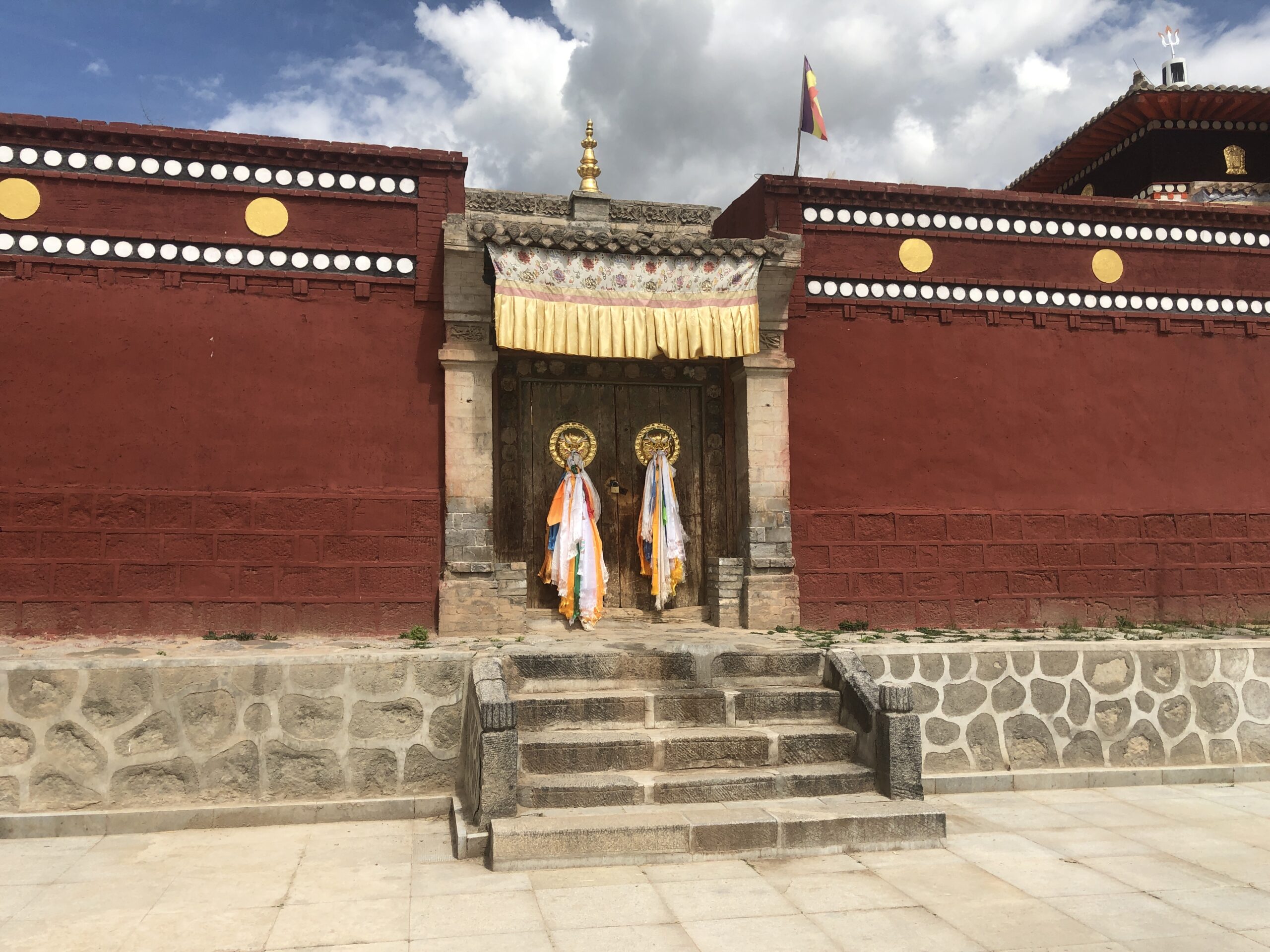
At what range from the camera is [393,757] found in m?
6.16

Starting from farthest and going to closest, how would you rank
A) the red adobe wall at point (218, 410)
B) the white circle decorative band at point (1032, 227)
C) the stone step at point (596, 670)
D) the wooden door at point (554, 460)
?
the white circle decorative band at point (1032, 227) → the wooden door at point (554, 460) → the red adobe wall at point (218, 410) → the stone step at point (596, 670)

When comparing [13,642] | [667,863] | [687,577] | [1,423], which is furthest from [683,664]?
[1,423]

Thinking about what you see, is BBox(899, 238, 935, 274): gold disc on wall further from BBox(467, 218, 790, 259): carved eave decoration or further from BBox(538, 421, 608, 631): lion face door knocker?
BBox(538, 421, 608, 631): lion face door knocker

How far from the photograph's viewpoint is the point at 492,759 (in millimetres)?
5293

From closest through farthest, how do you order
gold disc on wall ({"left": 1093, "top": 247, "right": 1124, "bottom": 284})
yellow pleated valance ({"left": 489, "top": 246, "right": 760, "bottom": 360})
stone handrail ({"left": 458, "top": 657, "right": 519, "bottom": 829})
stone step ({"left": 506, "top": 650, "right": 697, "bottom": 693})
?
stone handrail ({"left": 458, "top": 657, "right": 519, "bottom": 829}) < stone step ({"left": 506, "top": 650, "right": 697, "bottom": 693}) < yellow pleated valance ({"left": 489, "top": 246, "right": 760, "bottom": 360}) < gold disc on wall ({"left": 1093, "top": 247, "right": 1124, "bottom": 284})

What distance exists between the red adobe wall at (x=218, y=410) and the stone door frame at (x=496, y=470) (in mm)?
200

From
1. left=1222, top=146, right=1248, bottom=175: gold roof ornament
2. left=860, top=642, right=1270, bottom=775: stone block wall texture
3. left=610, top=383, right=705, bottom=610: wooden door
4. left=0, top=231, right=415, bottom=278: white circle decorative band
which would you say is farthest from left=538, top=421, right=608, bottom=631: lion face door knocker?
left=1222, top=146, right=1248, bottom=175: gold roof ornament

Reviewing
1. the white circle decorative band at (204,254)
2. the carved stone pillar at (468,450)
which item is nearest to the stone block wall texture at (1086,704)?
the carved stone pillar at (468,450)

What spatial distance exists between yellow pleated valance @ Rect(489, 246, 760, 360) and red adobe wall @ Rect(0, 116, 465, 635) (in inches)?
33.5

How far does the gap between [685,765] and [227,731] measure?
280cm

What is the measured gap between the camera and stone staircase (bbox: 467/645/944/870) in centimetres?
513

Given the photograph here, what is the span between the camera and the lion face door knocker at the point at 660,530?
8.96 meters

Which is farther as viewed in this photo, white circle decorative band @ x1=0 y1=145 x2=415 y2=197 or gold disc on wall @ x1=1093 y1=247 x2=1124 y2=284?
gold disc on wall @ x1=1093 y1=247 x2=1124 y2=284

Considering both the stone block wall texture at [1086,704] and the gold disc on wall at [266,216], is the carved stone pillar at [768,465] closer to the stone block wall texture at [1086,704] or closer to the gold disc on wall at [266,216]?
the stone block wall texture at [1086,704]
